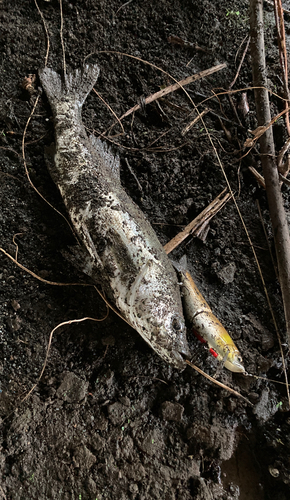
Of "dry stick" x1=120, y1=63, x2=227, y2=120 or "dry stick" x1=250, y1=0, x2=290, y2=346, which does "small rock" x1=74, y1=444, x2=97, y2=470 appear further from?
"dry stick" x1=120, y1=63, x2=227, y2=120

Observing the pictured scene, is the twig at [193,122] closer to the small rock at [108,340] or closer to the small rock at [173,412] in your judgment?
the small rock at [108,340]

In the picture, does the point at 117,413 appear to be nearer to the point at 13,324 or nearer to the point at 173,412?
the point at 173,412

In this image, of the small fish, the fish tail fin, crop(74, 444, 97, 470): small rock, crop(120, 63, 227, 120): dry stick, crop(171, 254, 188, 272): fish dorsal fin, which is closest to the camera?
crop(74, 444, 97, 470): small rock

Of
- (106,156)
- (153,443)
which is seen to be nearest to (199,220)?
(106,156)

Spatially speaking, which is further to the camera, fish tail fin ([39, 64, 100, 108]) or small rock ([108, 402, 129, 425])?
fish tail fin ([39, 64, 100, 108])

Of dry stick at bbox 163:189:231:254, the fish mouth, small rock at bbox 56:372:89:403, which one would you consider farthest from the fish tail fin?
the fish mouth

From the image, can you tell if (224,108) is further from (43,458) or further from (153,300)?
(43,458)

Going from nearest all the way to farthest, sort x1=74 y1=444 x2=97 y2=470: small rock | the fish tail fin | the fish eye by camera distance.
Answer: x1=74 y1=444 x2=97 y2=470: small rock
the fish eye
the fish tail fin

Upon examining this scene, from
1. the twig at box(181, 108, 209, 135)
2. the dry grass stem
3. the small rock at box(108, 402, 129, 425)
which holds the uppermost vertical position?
the twig at box(181, 108, 209, 135)
